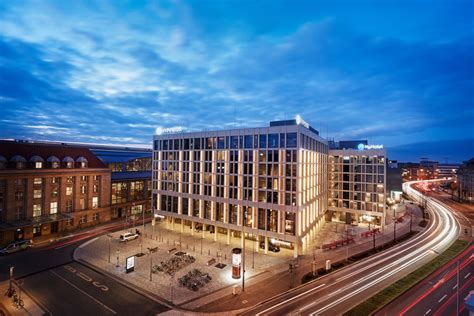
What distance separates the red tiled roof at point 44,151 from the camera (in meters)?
62.8

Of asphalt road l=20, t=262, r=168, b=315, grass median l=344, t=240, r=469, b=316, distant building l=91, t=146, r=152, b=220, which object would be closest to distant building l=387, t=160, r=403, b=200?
grass median l=344, t=240, r=469, b=316

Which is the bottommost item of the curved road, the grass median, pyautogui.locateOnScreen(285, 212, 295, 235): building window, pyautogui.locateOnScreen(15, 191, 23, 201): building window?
the curved road

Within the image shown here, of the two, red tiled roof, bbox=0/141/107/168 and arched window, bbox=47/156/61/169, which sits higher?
red tiled roof, bbox=0/141/107/168

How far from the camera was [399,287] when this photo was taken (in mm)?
39969

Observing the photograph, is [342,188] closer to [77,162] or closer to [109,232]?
[109,232]

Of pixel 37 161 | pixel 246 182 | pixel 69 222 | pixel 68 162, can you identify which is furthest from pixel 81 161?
pixel 246 182

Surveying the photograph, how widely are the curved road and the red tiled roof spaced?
67.7 m

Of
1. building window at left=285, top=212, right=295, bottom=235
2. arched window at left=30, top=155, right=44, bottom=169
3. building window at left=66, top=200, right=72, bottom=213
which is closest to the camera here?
building window at left=285, top=212, right=295, bottom=235

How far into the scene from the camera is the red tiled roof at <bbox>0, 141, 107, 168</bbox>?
206ft

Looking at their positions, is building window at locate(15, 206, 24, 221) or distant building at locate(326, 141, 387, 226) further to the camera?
distant building at locate(326, 141, 387, 226)

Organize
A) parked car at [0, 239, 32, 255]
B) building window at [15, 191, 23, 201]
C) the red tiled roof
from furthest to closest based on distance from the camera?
the red tiled roof → building window at [15, 191, 23, 201] → parked car at [0, 239, 32, 255]

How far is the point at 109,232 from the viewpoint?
7012 cm

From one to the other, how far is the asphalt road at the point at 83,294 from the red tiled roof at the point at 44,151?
35359mm

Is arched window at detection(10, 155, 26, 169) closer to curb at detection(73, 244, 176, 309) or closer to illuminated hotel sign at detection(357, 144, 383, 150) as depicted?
curb at detection(73, 244, 176, 309)
